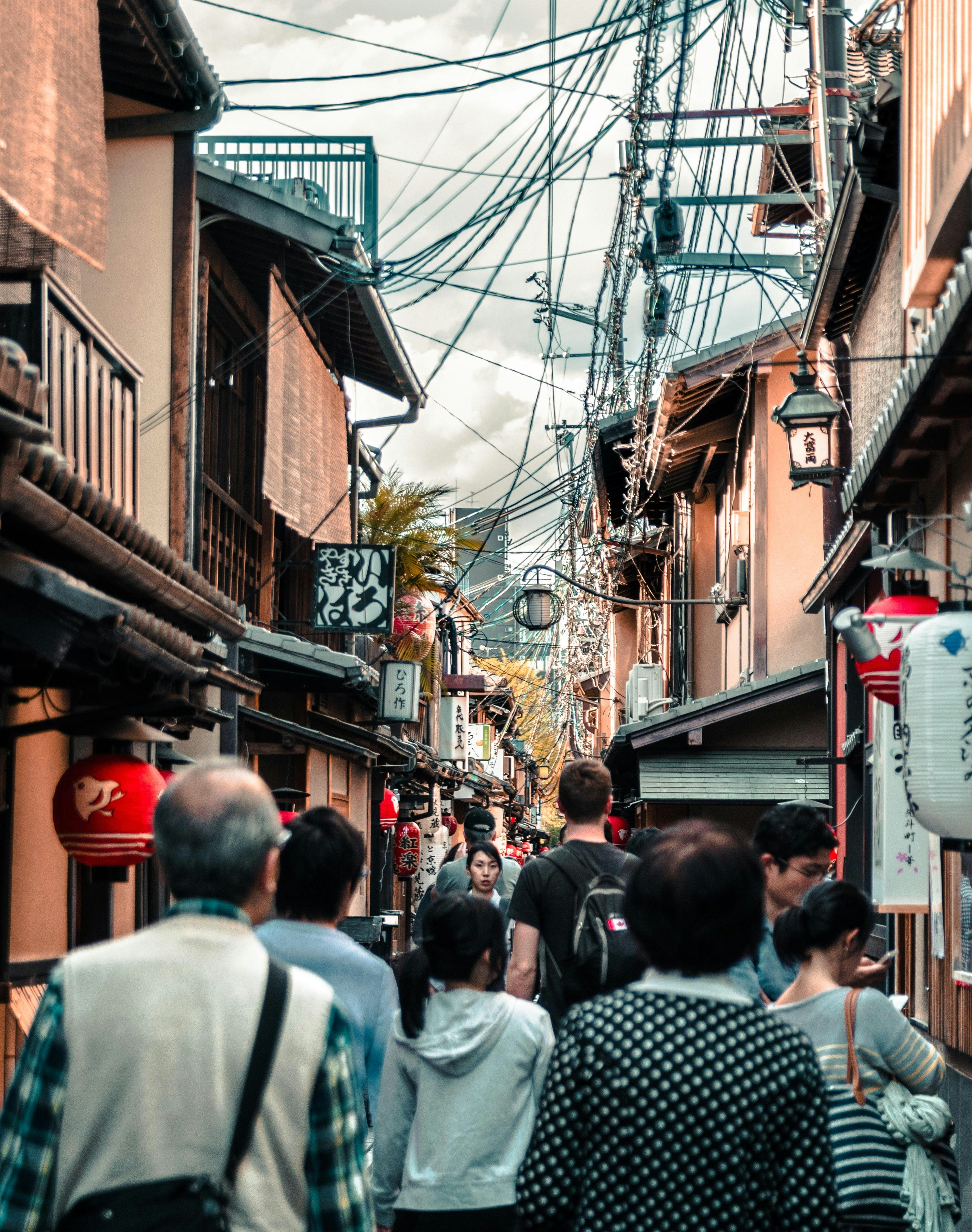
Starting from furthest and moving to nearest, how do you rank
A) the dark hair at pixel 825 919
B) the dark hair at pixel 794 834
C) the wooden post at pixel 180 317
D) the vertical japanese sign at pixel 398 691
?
1. the vertical japanese sign at pixel 398 691
2. the wooden post at pixel 180 317
3. the dark hair at pixel 794 834
4. the dark hair at pixel 825 919

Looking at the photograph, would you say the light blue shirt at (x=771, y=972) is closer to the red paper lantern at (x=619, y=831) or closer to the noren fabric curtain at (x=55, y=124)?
the noren fabric curtain at (x=55, y=124)

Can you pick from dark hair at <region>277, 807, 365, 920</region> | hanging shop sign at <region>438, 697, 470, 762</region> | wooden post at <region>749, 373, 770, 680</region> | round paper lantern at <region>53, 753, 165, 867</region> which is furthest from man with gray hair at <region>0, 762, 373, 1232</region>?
hanging shop sign at <region>438, 697, 470, 762</region>

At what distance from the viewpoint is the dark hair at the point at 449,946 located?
4.77 m

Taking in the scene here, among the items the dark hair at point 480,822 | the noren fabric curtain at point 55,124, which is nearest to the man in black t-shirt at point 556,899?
the noren fabric curtain at point 55,124

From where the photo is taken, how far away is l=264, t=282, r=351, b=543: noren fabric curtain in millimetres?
14625

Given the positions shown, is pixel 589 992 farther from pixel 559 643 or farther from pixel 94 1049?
pixel 559 643

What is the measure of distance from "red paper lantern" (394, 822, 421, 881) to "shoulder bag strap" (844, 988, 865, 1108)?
24.8 m

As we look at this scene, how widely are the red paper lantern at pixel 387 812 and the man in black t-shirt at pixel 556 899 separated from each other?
709 inches

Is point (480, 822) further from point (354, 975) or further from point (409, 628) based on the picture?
point (409, 628)

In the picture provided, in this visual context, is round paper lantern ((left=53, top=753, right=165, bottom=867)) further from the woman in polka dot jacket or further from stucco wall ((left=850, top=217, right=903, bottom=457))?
stucco wall ((left=850, top=217, right=903, bottom=457))

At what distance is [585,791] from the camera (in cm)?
616

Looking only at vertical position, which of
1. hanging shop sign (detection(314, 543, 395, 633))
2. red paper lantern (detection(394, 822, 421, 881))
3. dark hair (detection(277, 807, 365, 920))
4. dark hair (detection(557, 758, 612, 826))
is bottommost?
red paper lantern (detection(394, 822, 421, 881))

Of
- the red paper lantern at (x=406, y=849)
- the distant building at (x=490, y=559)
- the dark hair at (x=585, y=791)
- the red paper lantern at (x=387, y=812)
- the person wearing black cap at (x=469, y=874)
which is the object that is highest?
the distant building at (x=490, y=559)

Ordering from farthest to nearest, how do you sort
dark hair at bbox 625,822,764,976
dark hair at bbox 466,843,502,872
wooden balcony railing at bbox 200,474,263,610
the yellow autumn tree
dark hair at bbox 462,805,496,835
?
the yellow autumn tree, wooden balcony railing at bbox 200,474,263,610, dark hair at bbox 462,805,496,835, dark hair at bbox 466,843,502,872, dark hair at bbox 625,822,764,976
